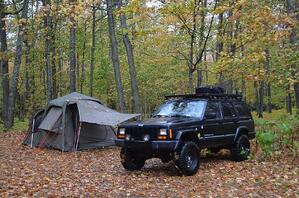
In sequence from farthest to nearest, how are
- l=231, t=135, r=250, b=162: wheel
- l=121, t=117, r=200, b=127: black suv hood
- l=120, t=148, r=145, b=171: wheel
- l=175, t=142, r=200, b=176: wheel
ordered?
l=231, t=135, r=250, b=162: wheel → l=120, t=148, r=145, b=171: wheel → l=121, t=117, r=200, b=127: black suv hood → l=175, t=142, r=200, b=176: wheel

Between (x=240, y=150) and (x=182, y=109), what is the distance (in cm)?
230

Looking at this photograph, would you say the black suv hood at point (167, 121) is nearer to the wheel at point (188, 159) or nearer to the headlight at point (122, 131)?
the headlight at point (122, 131)

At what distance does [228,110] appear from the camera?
11672 mm

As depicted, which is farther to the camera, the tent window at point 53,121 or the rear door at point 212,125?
the tent window at point 53,121

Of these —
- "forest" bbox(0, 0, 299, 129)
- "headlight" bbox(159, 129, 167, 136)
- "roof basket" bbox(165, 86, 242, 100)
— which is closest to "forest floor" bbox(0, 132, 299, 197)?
"headlight" bbox(159, 129, 167, 136)

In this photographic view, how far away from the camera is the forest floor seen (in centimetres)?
782

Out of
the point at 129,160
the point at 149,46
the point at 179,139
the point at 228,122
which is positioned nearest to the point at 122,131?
the point at 129,160

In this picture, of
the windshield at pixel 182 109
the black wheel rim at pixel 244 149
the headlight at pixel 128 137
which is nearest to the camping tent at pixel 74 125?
the windshield at pixel 182 109

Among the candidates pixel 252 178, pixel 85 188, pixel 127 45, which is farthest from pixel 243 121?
pixel 127 45

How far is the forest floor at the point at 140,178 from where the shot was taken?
7824 millimetres

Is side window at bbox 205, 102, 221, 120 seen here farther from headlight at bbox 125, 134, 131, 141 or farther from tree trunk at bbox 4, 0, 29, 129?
tree trunk at bbox 4, 0, 29, 129

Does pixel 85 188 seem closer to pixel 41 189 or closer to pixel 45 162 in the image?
pixel 41 189

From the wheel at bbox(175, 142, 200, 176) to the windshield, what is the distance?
3.33ft

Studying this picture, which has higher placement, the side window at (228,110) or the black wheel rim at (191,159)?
the side window at (228,110)
